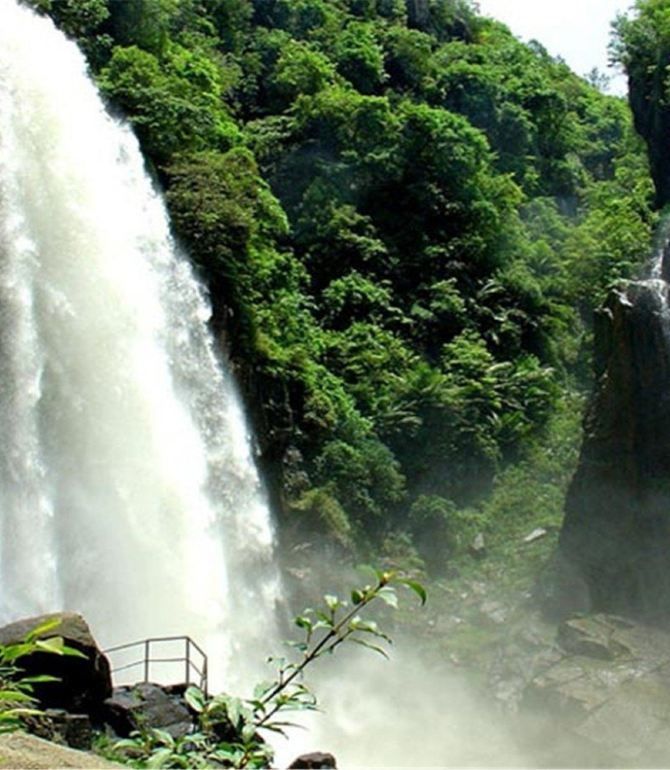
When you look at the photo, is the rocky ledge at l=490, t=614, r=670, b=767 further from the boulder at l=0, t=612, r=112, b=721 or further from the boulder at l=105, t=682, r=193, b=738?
the boulder at l=0, t=612, r=112, b=721

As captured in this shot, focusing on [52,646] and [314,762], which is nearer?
[52,646]

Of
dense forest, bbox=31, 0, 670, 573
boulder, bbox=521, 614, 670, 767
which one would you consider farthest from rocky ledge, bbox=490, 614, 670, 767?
dense forest, bbox=31, 0, 670, 573

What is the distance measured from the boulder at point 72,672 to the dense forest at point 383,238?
14.3 m

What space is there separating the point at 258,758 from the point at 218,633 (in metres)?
18.6

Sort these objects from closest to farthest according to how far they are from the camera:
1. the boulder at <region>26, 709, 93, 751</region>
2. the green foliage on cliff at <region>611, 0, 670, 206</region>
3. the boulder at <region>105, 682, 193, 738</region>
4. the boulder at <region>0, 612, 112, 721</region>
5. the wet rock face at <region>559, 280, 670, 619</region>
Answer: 1. the boulder at <region>26, 709, 93, 751</region>
2. the boulder at <region>0, 612, 112, 721</region>
3. the boulder at <region>105, 682, 193, 738</region>
4. the wet rock face at <region>559, 280, 670, 619</region>
5. the green foliage on cliff at <region>611, 0, 670, 206</region>

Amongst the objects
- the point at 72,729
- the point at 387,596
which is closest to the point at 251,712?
the point at 387,596

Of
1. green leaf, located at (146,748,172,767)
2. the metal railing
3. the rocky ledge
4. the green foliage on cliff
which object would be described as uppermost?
the green foliage on cliff

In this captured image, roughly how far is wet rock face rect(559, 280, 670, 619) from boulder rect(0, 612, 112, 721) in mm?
16030

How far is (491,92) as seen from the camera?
149ft

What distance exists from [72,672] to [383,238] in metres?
27.2

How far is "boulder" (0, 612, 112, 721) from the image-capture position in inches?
410

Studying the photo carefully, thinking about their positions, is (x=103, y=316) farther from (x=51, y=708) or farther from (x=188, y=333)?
(x=51, y=708)

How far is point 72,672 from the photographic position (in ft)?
36.0

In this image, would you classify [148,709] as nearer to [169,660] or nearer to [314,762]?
[169,660]
